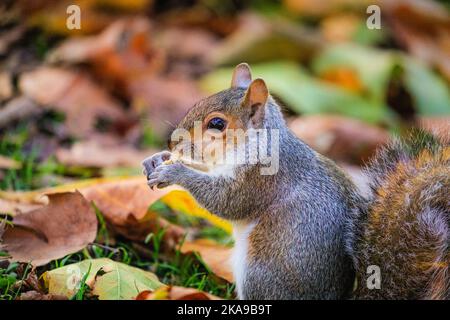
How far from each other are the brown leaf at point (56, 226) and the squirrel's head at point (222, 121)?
1.62ft

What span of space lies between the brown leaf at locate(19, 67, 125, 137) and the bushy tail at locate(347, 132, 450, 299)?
252 centimetres

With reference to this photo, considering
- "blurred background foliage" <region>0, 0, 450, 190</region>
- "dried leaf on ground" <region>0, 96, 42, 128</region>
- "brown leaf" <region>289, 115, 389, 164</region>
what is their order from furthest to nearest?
"brown leaf" <region>289, 115, 389, 164</region> → "blurred background foliage" <region>0, 0, 450, 190</region> → "dried leaf on ground" <region>0, 96, 42, 128</region>

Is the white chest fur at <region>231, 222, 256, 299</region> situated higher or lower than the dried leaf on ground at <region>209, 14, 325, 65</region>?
lower

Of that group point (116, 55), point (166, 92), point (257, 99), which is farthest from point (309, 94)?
point (257, 99)

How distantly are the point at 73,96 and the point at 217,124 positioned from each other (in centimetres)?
247

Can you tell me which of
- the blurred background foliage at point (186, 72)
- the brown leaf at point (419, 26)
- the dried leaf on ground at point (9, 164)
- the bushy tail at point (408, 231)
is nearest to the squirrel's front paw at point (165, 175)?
the bushy tail at point (408, 231)

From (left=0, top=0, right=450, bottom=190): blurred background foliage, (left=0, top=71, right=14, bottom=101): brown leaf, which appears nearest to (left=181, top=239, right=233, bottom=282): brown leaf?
(left=0, top=0, right=450, bottom=190): blurred background foliage

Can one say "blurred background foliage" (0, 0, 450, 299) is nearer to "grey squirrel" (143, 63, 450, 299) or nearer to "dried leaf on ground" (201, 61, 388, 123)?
"dried leaf on ground" (201, 61, 388, 123)

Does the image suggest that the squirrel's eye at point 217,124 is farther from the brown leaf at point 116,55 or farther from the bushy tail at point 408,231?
the brown leaf at point 116,55

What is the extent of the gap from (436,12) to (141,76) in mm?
3073

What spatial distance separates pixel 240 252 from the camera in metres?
2.89

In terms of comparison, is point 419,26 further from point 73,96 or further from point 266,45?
point 73,96

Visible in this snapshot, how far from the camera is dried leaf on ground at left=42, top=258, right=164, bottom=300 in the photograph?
2807 mm

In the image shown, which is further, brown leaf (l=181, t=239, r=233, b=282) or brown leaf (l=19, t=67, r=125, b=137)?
brown leaf (l=19, t=67, r=125, b=137)
